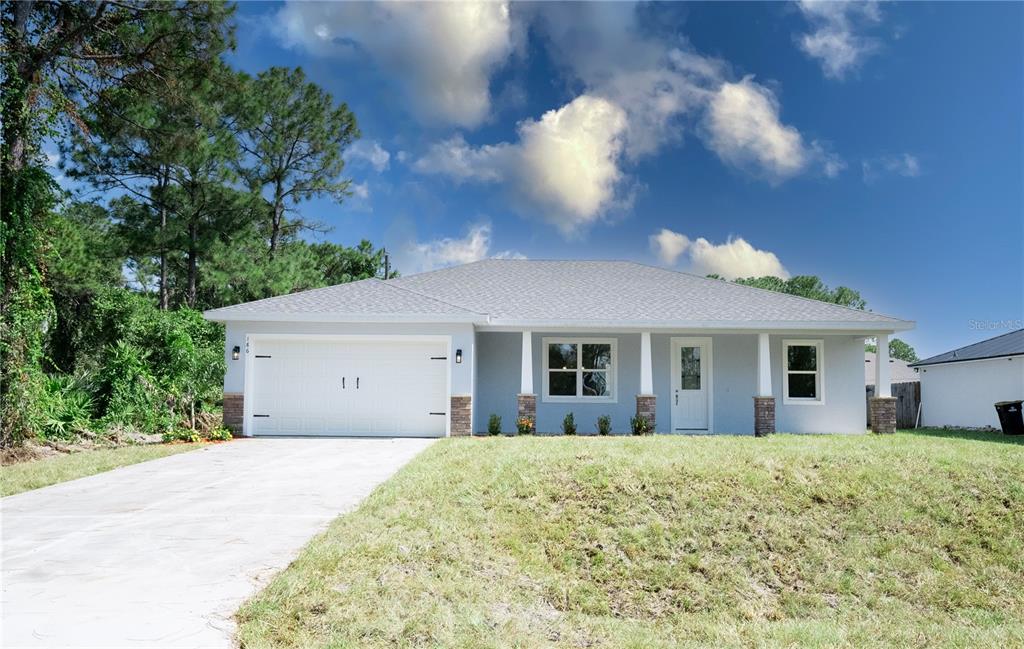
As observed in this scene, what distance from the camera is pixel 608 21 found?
1747 centimetres

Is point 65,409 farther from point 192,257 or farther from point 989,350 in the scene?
point 989,350

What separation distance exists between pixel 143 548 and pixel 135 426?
31.3 feet

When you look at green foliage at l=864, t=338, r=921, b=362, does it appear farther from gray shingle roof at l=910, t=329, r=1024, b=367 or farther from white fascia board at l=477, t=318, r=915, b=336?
white fascia board at l=477, t=318, r=915, b=336

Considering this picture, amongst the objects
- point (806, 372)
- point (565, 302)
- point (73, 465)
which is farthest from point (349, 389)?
point (806, 372)

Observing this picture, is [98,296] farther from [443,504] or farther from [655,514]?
[655,514]

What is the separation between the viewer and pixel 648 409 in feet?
47.8

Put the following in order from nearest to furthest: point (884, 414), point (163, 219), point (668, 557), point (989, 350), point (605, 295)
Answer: point (668, 557), point (884, 414), point (605, 295), point (989, 350), point (163, 219)

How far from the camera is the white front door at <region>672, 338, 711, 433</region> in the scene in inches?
621

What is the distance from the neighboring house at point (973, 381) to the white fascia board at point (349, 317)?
15.7 meters

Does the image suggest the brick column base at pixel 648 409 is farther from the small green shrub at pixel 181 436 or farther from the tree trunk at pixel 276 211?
the tree trunk at pixel 276 211

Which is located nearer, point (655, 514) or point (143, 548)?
point (143, 548)

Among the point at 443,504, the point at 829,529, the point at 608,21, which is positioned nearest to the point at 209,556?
the point at 443,504

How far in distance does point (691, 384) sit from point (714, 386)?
54 centimetres

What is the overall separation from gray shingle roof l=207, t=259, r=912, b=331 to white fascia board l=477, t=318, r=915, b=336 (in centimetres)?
2
